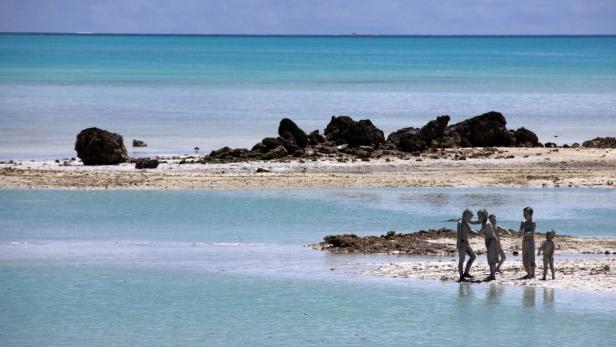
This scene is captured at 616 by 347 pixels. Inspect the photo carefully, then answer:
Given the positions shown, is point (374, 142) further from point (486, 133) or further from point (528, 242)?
point (528, 242)

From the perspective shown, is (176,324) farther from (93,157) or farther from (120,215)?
(93,157)

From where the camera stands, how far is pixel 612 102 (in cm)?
6806

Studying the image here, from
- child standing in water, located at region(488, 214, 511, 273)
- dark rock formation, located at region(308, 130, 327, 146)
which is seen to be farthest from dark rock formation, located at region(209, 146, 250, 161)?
child standing in water, located at region(488, 214, 511, 273)

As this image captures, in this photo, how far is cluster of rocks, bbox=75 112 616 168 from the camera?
3409cm

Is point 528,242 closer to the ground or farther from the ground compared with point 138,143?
closer to the ground

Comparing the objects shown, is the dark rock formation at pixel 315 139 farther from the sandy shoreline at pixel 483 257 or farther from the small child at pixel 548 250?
the small child at pixel 548 250

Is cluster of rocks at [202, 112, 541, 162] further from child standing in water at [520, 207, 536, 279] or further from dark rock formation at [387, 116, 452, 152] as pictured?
child standing in water at [520, 207, 536, 279]

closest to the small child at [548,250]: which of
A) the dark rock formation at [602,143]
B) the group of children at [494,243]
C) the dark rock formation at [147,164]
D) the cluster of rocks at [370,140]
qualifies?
the group of children at [494,243]

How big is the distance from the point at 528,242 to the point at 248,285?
4.26m

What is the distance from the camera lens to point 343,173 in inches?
1294

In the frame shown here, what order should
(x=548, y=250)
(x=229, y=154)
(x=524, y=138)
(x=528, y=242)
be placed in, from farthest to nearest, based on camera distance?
(x=524, y=138), (x=229, y=154), (x=548, y=250), (x=528, y=242)

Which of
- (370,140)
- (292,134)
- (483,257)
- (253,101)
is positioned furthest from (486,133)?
(253,101)

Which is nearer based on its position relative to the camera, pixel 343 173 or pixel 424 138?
pixel 343 173

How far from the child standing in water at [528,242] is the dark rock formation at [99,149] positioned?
56.0 ft
